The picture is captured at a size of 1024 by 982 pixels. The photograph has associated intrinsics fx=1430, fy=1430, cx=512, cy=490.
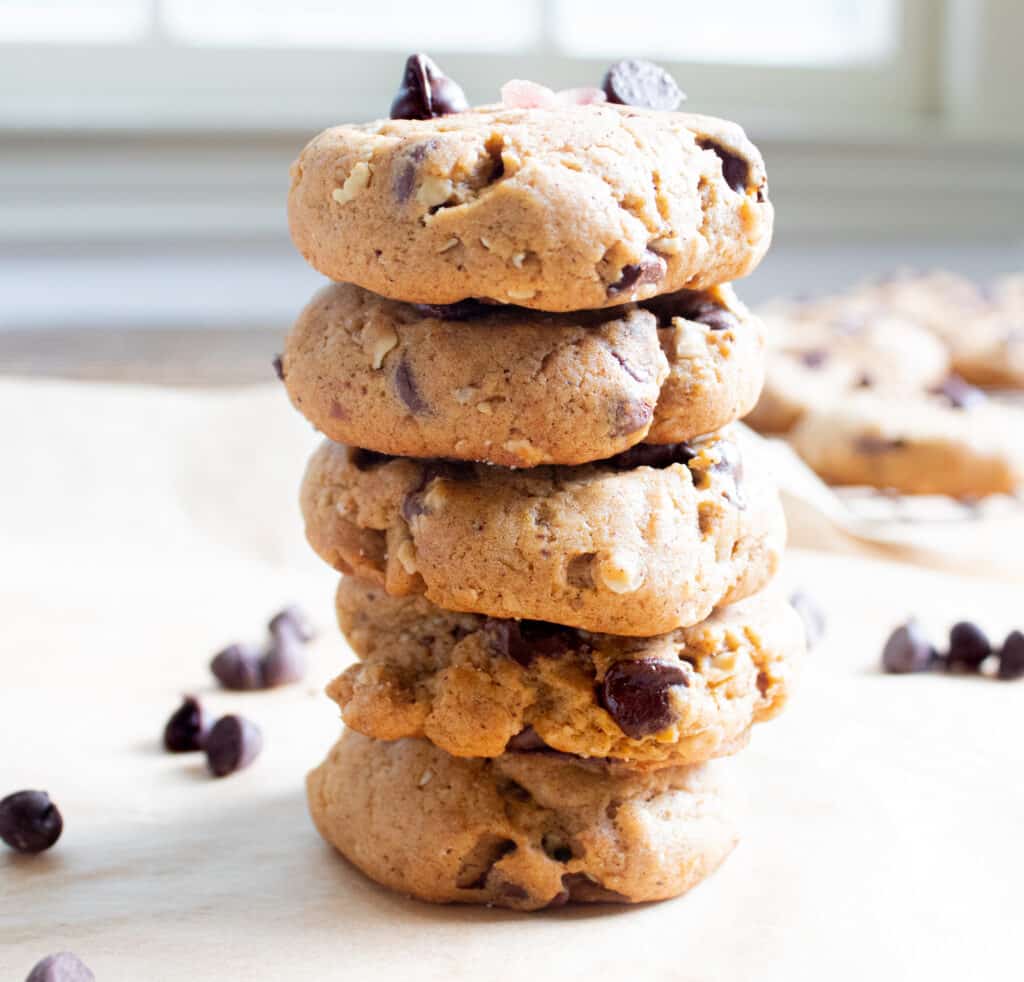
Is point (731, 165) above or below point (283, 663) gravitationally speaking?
above

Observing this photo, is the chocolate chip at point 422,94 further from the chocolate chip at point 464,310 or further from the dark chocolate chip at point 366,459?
the dark chocolate chip at point 366,459

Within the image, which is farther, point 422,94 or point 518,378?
point 422,94

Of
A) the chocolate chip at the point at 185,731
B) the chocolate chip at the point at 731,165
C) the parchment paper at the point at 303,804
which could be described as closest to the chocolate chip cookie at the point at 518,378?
the chocolate chip at the point at 731,165

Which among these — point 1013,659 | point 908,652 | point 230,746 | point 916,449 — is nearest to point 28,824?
point 230,746

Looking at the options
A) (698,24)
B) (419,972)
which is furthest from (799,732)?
(698,24)

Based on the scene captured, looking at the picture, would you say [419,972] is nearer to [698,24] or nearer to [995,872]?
[995,872]

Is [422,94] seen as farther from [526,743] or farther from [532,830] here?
[532,830]

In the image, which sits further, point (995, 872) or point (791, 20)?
point (791, 20)
